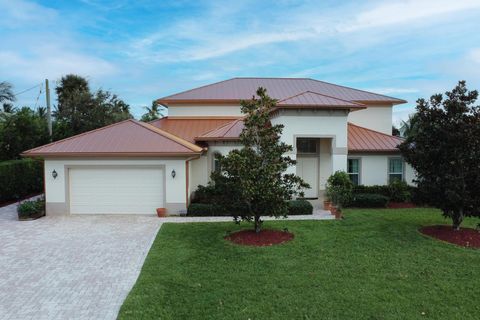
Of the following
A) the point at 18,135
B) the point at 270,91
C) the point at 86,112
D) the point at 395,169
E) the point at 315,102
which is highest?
the point at 270,91

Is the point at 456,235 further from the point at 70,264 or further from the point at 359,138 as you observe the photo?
the point at 70,264

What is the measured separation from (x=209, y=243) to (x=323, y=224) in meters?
4.76

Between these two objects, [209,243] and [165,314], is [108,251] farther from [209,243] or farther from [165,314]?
[165,314]

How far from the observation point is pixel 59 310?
6.31 m

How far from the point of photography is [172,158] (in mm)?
14859

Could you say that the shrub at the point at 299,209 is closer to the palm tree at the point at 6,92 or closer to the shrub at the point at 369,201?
the shrub at the point at 369,201

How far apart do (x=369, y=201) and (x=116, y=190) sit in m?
12.0

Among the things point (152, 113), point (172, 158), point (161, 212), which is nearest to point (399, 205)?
point (172, 158)

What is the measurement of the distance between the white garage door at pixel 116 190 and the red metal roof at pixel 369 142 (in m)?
10.4

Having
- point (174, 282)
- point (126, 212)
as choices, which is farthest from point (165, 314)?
point (126, 212)

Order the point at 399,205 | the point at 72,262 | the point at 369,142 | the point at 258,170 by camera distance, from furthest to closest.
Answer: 1. the point at 369,142
2. the point at 399,205
3. the point at 258,170
4. the point at 72,262

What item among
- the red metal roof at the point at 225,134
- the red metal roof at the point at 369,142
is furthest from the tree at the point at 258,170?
the red metal roof at the point at 369,142

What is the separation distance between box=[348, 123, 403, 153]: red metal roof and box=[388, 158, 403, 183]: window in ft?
2.90

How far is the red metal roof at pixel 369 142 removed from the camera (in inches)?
704
